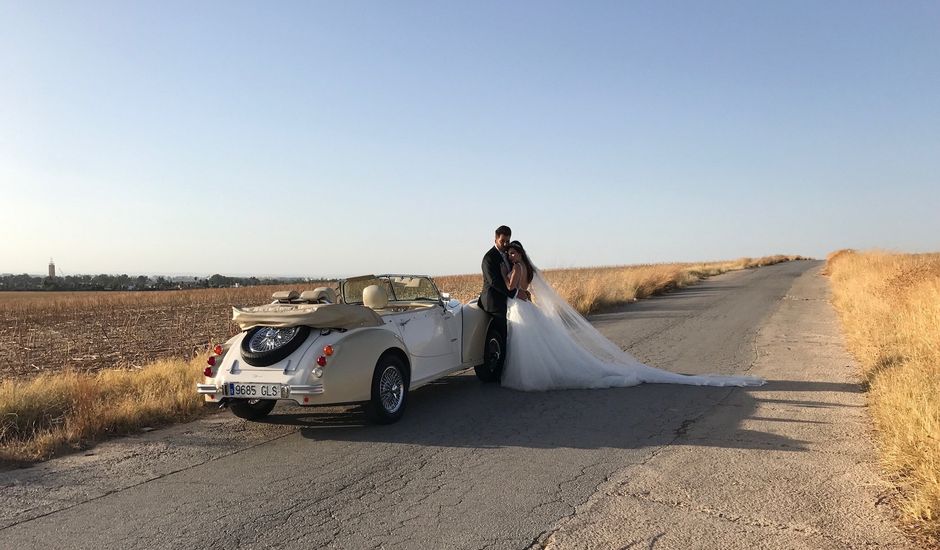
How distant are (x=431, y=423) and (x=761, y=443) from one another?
A: 318cm

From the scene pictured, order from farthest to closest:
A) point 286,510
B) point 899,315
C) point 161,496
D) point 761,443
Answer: point 899,315 < point 761,443 < point 161,496 < point 286,510

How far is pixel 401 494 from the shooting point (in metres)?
4.68

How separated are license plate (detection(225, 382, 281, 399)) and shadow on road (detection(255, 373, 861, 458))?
60 cm

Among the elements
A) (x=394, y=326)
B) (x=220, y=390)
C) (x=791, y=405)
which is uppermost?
(x=394, y=326)

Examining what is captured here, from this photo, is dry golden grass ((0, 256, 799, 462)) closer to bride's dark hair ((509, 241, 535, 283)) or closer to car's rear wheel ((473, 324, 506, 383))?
car's rear wheel ((473, 324, 506, 383))

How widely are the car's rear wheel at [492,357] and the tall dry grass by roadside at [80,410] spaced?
3.70m

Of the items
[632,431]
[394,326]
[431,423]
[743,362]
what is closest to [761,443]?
[632,431]

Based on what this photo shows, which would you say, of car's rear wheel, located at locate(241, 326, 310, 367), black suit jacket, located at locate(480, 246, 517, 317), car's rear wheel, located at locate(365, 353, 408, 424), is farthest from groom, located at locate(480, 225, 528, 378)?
car's rear wheel, located at locate(241, 326, 310, 367)

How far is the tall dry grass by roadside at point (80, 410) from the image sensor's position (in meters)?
6.24

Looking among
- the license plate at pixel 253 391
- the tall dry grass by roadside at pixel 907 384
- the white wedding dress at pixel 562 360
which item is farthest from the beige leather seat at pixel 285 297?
the tall dry grass by roadside at pixel 907 384

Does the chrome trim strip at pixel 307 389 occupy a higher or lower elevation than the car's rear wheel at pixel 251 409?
higher

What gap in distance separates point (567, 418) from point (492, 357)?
2447 millimetres

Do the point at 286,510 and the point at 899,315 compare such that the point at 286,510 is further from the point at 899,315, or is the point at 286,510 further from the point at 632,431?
the point at 899,315

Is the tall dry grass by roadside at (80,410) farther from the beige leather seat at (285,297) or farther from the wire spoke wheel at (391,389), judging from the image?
the wire spoke wheel at (391,389)
